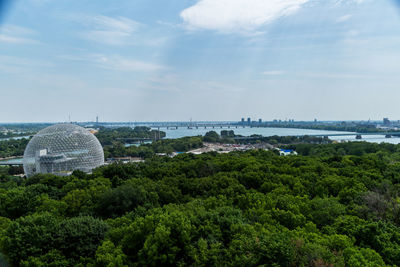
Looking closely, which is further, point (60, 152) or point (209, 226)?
point (60, 152)

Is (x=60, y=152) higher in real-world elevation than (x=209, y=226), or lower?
higher

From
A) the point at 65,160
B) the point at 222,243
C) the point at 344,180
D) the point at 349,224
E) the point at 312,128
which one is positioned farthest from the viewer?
the point at 312,128

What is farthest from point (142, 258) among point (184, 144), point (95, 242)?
point (184, 144)

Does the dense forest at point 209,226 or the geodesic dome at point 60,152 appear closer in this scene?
the dense forest at point 209,226

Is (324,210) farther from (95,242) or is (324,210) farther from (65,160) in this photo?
(65,160)

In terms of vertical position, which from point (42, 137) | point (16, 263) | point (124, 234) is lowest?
point (16, 263)
